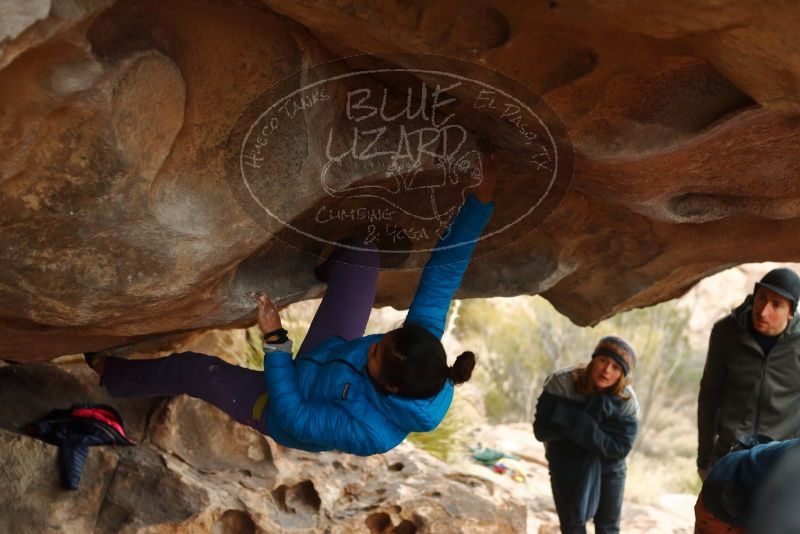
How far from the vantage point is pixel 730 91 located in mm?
2627

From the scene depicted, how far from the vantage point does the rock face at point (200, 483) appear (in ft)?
11.4

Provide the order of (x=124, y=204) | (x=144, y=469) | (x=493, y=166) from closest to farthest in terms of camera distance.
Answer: (x=124, y=204)
(x=493, y=166)
(x=144, y=469)

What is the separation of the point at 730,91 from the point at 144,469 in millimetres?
2785

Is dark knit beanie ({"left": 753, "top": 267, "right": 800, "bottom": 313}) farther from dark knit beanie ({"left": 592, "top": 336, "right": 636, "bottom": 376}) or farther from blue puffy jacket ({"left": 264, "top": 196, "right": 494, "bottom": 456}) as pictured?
blue puffy jacket ({"left": 264, "top": 196, "right": 494, "bottom": 456})

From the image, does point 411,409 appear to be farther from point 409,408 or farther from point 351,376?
point 351,376

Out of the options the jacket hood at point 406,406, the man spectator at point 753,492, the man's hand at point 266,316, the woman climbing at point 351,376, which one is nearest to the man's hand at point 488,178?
the woman climbing at point 351,376

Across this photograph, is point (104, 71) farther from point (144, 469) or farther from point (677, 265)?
point (677, 265)

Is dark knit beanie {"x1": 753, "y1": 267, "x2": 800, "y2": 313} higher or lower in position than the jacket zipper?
higher

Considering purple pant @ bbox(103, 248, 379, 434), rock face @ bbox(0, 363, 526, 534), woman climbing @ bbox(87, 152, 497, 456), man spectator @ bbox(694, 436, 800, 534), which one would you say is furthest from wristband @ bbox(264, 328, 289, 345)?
man spectator @ bbox(694, 436, 800, 534)

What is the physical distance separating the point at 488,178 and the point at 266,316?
93 centimetres

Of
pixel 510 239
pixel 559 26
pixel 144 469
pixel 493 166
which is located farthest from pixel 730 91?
pixel 144 469

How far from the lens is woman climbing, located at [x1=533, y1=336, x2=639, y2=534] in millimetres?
4293

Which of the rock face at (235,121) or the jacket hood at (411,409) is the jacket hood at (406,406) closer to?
the jacket hood at (411,409)

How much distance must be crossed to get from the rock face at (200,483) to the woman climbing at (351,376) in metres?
0.48
